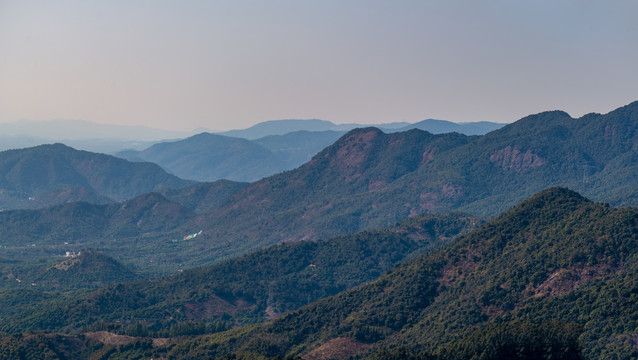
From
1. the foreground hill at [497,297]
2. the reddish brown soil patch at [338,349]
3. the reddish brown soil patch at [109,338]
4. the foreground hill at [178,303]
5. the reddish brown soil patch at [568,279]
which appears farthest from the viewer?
the foreground hill at [178,303]

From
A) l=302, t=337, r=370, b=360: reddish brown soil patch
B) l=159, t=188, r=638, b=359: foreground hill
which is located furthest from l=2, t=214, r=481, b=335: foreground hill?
l=302, t=337, r=370, b=360: reddish brown soil patch

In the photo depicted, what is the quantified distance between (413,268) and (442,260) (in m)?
6.84

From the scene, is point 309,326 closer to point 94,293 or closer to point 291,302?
point 291,302

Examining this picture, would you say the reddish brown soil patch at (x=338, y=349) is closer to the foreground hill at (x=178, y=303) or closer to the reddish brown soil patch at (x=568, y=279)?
the reddish brown soil patch at (x=568, y=279)

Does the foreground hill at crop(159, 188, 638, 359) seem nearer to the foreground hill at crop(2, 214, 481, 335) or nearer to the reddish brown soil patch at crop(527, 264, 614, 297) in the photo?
the reddish brown soil patch at crop(527, 264, 614, 297)

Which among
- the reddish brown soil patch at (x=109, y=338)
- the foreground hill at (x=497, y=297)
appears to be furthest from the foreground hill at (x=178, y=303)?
the foreground hill at (x=497, y=297)

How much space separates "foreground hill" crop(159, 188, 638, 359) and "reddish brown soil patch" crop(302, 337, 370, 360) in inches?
8.0

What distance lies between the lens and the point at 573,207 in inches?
5714

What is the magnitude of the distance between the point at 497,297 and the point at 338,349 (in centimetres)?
3175

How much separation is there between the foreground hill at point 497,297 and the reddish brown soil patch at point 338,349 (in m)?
0.20

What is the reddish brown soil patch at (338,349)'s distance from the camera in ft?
387

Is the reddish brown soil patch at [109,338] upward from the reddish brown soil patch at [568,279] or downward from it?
downward

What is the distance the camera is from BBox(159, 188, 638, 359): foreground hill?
106m

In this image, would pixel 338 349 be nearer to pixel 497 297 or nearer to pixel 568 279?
pixel 497 297
